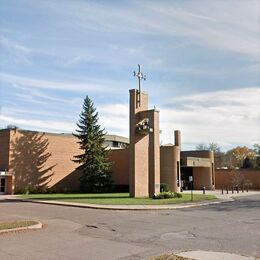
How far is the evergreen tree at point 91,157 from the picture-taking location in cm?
4619

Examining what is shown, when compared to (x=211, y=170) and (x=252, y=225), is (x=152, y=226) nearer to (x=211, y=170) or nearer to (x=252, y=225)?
(x=252, y=225)

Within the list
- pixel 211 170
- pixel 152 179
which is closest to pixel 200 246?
pixel 152 179

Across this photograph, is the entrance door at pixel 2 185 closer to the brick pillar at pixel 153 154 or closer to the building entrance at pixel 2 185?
the building entrance at pixel 2 185

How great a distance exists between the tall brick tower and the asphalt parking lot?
15776 millimetres

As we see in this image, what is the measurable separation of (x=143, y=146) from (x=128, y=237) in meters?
23.4

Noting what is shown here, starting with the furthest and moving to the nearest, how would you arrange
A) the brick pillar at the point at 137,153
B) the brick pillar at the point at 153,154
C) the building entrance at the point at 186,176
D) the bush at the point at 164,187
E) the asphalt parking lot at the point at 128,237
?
the building entrance at the point at 186,176
the bush at the point at 164,187
the brick pillar at the point at 153,154
the brick pillar at the point at 137,153
the asphalt parking lot at the point at 128,237

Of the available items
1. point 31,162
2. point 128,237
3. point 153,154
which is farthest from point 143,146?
point 128,237

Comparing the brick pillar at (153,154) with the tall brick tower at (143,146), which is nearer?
the tall brick tower at (143,146)

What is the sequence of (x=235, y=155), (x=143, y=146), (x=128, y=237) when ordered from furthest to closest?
(x=235, y=155) → (x=143, y=146) → (x=128, y=237)

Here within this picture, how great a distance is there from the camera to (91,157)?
46.5 meters

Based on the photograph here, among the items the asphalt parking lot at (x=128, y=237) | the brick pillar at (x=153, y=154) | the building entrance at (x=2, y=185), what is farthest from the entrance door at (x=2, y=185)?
the asphalt parking lot at (x=128, y=237)

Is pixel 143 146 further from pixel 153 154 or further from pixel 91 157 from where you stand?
pixel 91 157

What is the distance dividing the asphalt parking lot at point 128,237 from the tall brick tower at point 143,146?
15.8 meters

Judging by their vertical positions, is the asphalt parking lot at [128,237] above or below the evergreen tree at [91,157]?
below
